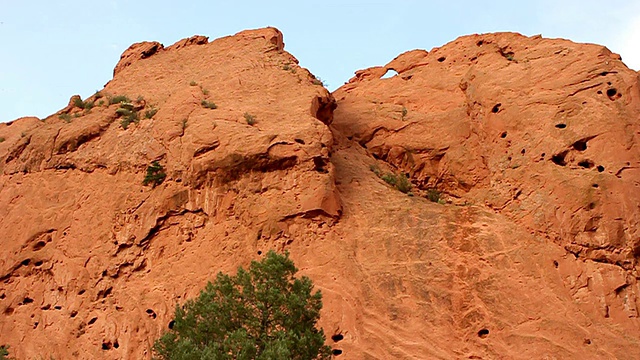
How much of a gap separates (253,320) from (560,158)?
8965 millimetres

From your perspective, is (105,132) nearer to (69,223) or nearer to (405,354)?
(69,223)

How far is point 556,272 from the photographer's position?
15305 millimetres

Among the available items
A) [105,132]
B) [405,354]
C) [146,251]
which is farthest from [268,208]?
[105,132]

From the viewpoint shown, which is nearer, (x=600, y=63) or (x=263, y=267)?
(x=263, y=267)

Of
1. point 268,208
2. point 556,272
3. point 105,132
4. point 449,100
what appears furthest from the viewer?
point 449,100

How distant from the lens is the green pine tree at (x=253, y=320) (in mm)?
12539

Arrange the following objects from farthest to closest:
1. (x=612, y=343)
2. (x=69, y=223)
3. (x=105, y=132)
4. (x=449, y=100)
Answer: (x=449, y=100) < (x=105, y=132) < (x=69, y=223) < (x=612, y=343)

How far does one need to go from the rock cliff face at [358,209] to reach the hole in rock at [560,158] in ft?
0.54

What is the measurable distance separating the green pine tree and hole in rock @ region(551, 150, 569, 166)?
753 cm

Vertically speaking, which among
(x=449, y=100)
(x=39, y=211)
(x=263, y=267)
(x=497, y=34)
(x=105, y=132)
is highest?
(x=497, y=34)

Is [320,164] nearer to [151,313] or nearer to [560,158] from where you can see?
[151,313]

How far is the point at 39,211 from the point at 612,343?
47.5ft

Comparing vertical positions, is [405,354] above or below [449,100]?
below

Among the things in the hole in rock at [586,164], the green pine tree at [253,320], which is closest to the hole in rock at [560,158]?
the hole in rock at [586,164]
